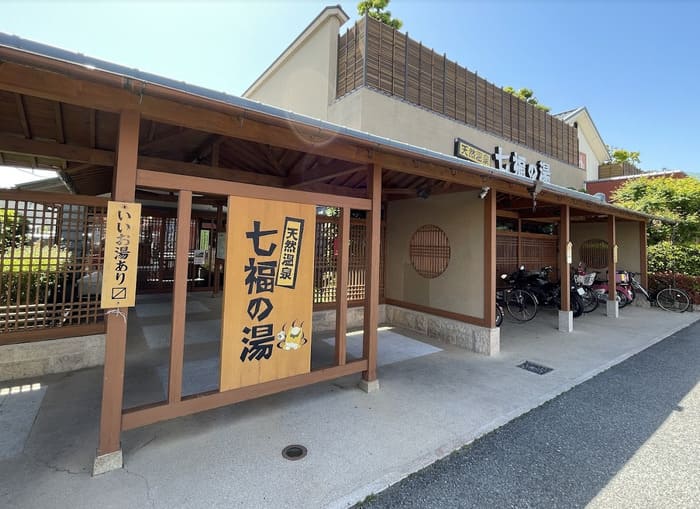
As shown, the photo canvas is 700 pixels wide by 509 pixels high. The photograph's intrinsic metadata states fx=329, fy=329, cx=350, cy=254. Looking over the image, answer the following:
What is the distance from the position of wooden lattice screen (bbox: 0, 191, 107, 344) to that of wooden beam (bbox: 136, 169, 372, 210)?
2.28m

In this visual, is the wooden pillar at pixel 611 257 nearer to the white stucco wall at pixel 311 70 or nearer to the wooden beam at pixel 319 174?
the wooden beam at pixel 319 174

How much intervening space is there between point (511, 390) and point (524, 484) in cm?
176

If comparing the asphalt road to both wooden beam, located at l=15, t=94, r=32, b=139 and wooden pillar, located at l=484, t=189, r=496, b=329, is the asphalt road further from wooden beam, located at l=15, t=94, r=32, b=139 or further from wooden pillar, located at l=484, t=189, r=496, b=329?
wooden beam, located at l=15, t=94, r=32, b=139

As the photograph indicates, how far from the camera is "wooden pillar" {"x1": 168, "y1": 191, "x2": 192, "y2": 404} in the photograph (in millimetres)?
2746

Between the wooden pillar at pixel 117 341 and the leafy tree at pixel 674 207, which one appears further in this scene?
the leafy tree at pixel 674 207

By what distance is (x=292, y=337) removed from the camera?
3434 mm

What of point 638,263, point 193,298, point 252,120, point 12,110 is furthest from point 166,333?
point 638,263

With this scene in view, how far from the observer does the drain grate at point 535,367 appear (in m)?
4.74

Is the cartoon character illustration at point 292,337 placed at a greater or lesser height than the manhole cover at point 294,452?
greater

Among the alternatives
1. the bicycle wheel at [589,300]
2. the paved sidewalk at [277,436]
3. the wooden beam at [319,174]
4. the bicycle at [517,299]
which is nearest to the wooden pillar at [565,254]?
the bicycle at [517,299]

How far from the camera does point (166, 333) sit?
5.85 m

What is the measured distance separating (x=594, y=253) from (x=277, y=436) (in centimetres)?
1145

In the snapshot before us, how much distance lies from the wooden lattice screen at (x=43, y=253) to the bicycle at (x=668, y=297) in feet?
42.2

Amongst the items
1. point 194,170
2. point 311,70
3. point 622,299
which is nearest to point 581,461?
point 194,170
